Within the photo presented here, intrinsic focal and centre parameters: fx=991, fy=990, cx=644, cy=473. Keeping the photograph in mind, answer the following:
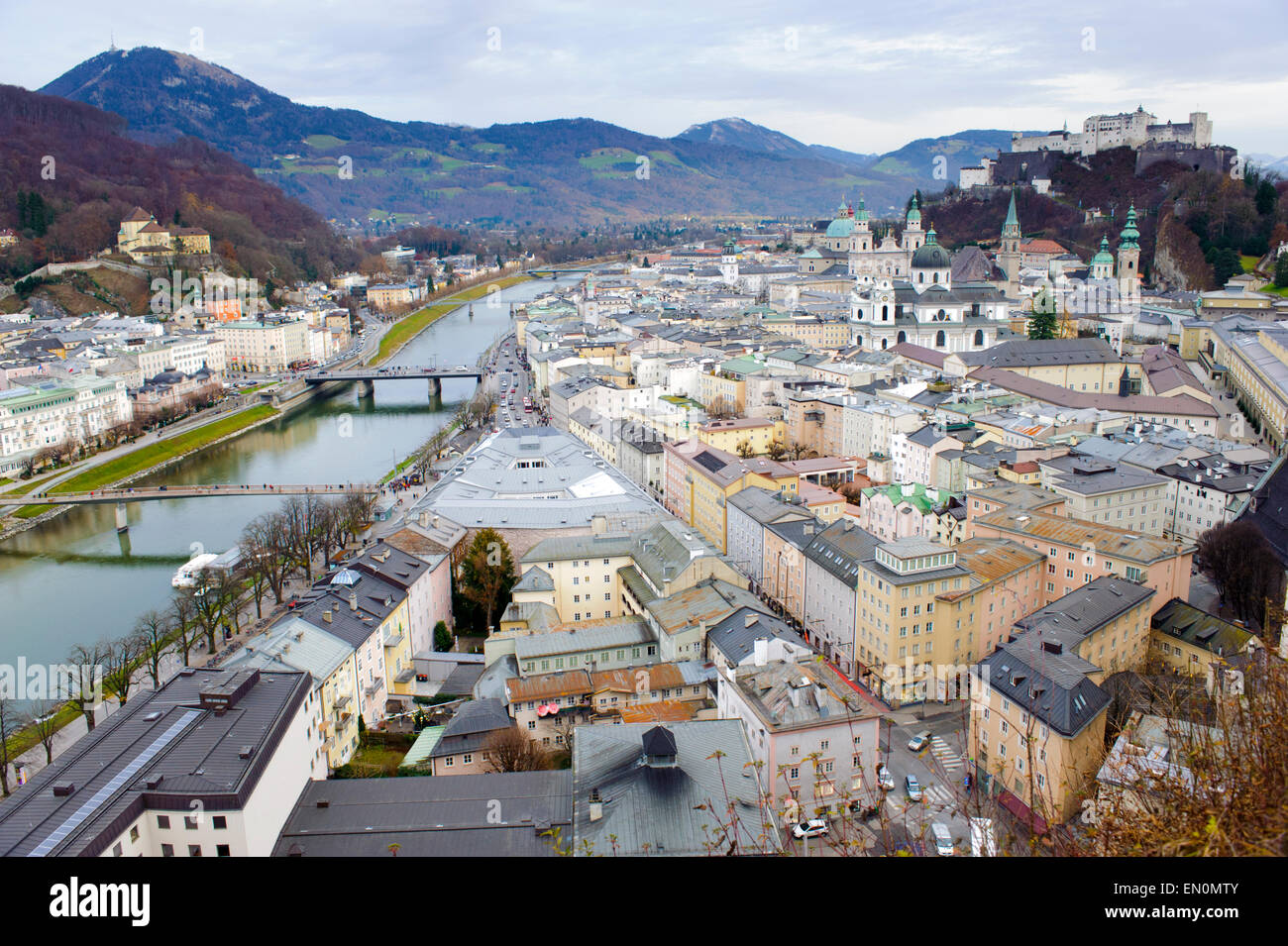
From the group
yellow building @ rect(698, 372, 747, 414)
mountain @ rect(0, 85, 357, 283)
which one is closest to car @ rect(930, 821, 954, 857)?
yellow building @ rect(698, 372, 747, 414)

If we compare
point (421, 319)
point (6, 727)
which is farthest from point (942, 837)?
point (421, 319)

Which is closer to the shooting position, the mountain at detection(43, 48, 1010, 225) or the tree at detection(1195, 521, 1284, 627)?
the tree at detection(1195, 521, 1284, 627)

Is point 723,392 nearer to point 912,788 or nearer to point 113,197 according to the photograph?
point 912,788

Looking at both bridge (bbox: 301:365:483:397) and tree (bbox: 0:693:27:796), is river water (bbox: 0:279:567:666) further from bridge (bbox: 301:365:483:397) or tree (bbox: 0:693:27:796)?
tree (bbox: 0:693:27:796)

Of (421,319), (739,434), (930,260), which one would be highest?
(930,260)

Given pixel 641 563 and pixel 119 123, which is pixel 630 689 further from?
pixel 119 123

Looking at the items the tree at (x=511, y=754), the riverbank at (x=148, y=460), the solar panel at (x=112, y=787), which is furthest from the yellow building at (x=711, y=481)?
the riverbank at (x=148, y=460)

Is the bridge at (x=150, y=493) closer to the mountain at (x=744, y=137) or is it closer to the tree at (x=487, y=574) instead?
the tree at (x=487, y=574)

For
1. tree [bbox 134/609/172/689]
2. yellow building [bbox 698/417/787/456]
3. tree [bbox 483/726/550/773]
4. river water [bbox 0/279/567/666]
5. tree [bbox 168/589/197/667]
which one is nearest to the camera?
tree [bbox 483/726/550/773]

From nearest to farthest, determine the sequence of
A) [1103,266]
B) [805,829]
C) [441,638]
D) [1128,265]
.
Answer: [805,829] → [441,638] → [1128,265] → [1103,266]
